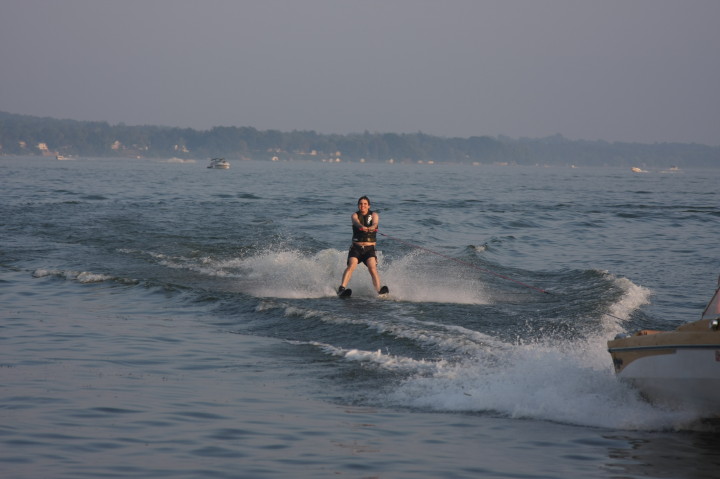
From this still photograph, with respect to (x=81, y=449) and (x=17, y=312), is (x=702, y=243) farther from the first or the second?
(x=81, y=449)

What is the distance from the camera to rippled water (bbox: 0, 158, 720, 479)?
7.10m

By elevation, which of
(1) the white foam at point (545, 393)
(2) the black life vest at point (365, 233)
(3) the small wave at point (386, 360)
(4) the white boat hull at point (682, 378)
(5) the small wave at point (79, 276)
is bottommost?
(5) the small wave at point (79, 276)

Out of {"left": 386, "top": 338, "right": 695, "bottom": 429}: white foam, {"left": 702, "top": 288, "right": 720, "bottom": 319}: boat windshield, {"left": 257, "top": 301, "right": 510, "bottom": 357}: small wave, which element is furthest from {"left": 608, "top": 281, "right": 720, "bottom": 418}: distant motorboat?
{"left": 257, "top": 301, "right": 510, "bottom": 357}: small wave

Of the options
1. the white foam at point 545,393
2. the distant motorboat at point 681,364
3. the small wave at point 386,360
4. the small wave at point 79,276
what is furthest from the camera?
the small wave at point 79,276

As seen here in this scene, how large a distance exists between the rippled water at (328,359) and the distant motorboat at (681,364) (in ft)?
0.75

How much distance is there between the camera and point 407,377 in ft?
32.7

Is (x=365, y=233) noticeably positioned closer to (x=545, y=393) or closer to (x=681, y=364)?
(x=545, y=393)

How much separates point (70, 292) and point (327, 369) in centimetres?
701

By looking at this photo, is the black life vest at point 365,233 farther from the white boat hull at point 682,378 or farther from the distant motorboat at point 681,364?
the white boat hull at point 682,378

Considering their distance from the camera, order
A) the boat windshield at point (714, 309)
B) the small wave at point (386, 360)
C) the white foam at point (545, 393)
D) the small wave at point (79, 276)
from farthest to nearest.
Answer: the small wave at point (79, 276), the small wave at point (386, 360), the white foam at point (545, 393), the boat windshield at point (714, 309)

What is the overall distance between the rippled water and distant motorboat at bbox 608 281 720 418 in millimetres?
230

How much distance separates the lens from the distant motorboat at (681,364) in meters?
7.51

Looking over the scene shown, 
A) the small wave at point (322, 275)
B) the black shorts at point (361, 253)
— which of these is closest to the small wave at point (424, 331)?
the black shorts at point (361, 253)

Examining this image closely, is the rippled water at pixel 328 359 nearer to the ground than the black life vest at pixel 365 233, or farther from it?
nearer to the ground
